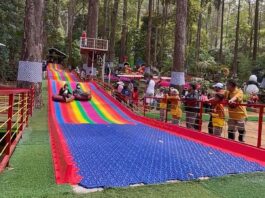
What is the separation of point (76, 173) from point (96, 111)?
1019cm

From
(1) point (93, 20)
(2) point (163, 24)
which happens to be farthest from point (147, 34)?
(2) point (163, 24)

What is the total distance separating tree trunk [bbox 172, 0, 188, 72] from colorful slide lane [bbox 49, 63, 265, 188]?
5458 mm

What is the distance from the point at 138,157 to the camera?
6707mm

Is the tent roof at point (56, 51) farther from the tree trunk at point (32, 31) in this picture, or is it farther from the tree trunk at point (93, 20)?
the tree trunk at point (32, 31)

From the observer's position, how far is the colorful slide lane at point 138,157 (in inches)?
210

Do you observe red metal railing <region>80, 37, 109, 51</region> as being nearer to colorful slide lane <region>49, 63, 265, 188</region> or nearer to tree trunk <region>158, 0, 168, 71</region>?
tree trunk <region>158, 0, 168, 71</region>

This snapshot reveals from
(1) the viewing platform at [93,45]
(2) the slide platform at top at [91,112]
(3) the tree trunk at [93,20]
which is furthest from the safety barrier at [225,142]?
(3) the tree trunk at [93,20]

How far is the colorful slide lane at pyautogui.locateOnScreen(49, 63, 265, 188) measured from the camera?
210 inches

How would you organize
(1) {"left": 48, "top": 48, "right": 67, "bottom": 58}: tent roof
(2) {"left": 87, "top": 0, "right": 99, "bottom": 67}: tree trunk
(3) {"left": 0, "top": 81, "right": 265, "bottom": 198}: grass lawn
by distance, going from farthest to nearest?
(1) {"left": 48, "top": 48, "right": 67, "bottom": 58}: tent roof < (2) {"left": 87, "top": 0, "right": 99, "bottom": 67}: tree trunk < (3) {"left": 0, "top": 81, "right": 265, "bottom": 198}: grass lawn

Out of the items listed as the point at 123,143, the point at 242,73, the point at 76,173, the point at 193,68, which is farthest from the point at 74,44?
the point at 76,173

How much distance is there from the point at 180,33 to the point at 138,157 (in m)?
10.6

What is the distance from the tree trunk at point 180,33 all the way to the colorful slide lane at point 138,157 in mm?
5458

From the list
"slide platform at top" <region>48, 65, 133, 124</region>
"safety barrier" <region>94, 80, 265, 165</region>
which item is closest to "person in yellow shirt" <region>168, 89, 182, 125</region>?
"safety barrier" <region>94, 80, 265, 165</region>

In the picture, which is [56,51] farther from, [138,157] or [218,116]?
[138,157]
